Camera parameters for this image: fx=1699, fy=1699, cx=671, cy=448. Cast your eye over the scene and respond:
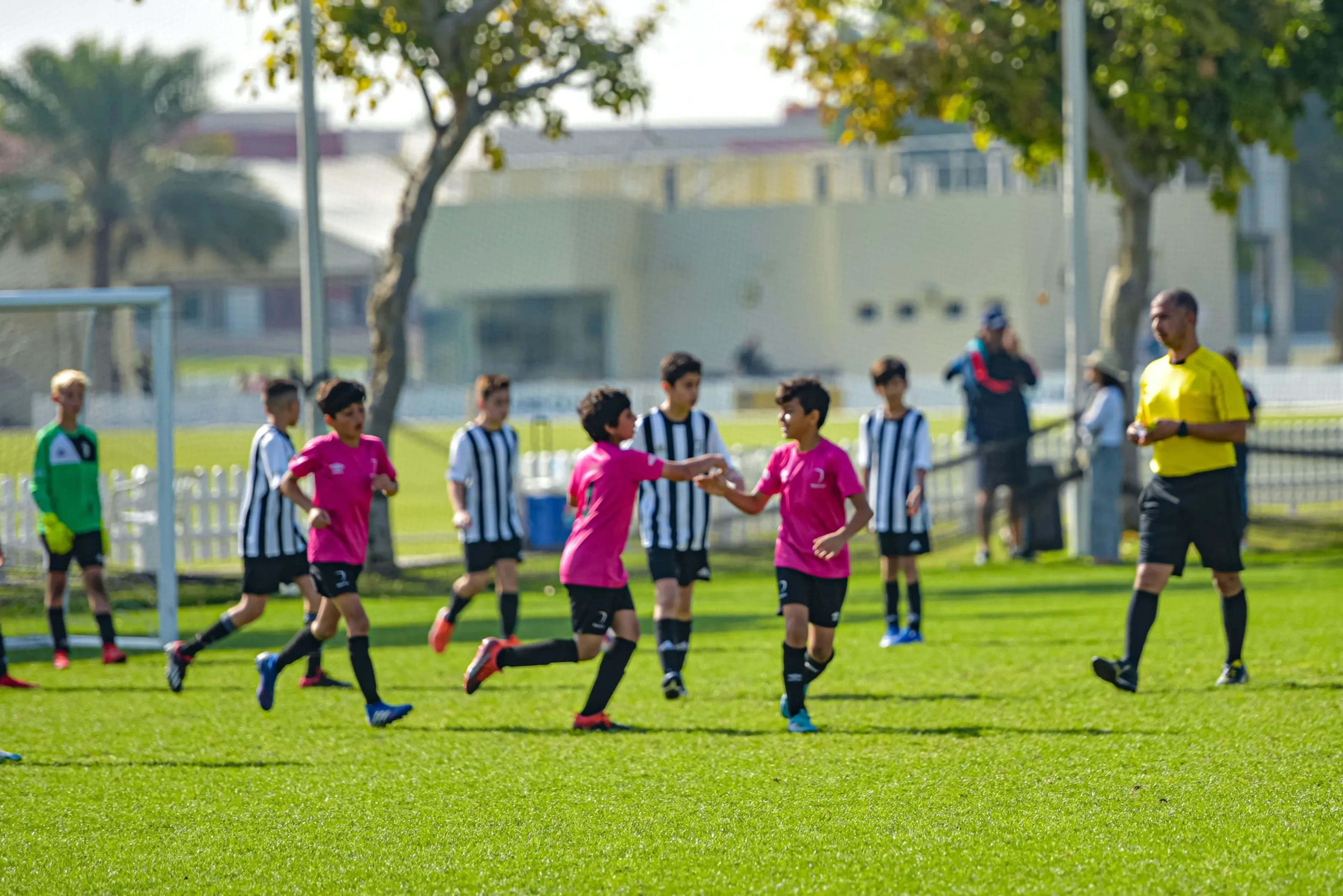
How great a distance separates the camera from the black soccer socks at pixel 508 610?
10359mm

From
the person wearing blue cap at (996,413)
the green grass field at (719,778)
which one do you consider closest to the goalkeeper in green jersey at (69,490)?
the green grass field at (719,778)

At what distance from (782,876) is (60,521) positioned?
652 centimetres

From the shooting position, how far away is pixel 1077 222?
15.9m

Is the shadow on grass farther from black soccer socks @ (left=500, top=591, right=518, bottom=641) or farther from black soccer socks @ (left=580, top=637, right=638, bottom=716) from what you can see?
black soccer socks @ (left=500, top=591, right=518, bottom=641)

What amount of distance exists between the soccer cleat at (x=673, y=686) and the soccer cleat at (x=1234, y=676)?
2.64 metres

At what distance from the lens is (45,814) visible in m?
6.24

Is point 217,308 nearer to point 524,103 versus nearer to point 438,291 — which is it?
point 438,291

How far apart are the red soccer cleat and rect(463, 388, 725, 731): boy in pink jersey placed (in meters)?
3.54

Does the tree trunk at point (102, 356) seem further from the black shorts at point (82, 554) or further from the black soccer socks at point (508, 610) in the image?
the black soccer socks at point (508, 610)

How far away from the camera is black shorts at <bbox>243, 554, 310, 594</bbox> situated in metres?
9.23

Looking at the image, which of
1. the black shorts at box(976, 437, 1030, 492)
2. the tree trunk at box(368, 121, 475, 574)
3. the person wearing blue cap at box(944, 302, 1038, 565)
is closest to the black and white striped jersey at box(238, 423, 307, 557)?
the tree trunk at box(368, 121, 475, 574)

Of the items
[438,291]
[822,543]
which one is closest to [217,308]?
[438,291]

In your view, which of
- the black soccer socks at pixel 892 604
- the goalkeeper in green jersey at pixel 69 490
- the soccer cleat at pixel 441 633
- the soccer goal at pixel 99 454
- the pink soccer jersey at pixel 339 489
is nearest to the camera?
the pink soccer jersey at pixel 339 489

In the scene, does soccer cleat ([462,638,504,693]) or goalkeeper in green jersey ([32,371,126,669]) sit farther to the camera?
goalkeeper in green jersey ([32,371,126,669])
